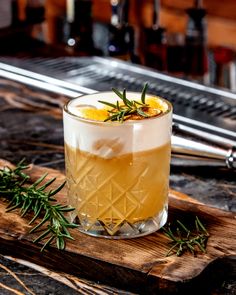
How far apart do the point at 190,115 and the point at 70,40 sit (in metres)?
0.79

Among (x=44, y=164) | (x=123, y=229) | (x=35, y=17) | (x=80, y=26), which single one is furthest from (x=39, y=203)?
(x=35, y=17)

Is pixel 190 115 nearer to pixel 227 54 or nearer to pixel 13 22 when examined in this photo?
pixel 227 54

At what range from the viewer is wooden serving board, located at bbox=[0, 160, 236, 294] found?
1033mm

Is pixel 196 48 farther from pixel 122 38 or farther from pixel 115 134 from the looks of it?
pixel 115 134

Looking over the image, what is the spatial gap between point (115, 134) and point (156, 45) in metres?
1.22

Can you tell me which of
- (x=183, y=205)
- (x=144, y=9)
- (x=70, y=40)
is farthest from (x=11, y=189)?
(x=144, y=9)

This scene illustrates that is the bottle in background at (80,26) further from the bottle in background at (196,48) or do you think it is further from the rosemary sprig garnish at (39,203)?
the rosemary sprig garnish at (39,203)

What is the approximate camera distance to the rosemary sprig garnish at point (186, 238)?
3.59 ft

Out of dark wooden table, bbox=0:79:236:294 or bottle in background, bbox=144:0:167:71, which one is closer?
dark wooden table, bbox=0:79:236:294

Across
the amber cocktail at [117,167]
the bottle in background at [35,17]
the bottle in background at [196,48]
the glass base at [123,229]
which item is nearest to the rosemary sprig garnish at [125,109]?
the amber cocktail at [117,167]

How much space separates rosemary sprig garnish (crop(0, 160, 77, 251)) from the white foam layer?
11cm

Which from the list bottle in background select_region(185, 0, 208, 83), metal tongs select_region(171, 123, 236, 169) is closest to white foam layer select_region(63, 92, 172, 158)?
metal tongs select_region(171, 123, 236, 169)

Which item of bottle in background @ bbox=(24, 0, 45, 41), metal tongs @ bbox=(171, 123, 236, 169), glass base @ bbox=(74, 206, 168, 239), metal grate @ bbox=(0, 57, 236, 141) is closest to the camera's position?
glass base @ bbox=(74, 206, 168, 239)

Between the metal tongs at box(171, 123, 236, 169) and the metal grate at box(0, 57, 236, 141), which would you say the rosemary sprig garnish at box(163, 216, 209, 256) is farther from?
→ the metal grate at box(0, 57, 236, 141)
